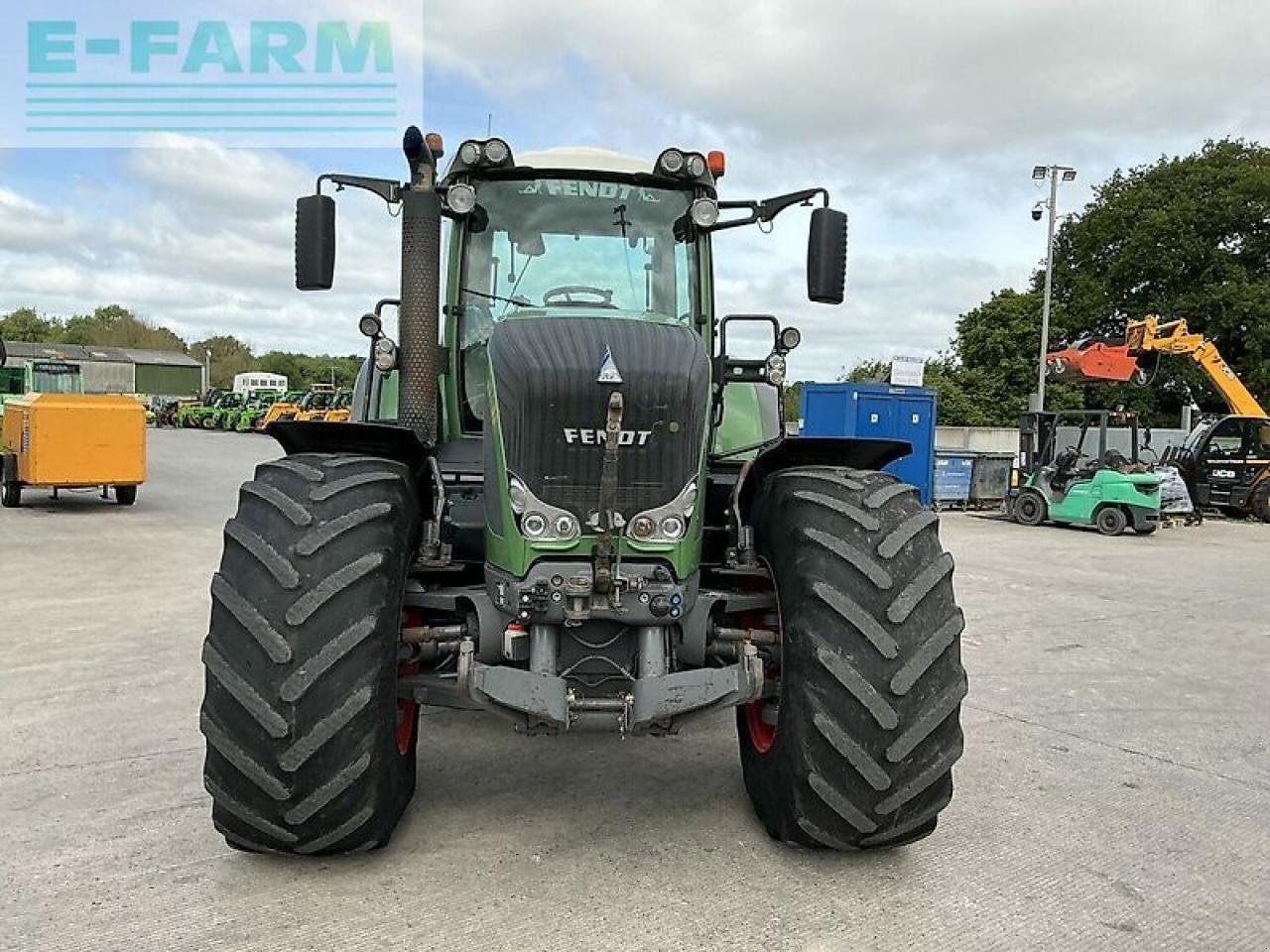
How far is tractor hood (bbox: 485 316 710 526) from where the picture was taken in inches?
128

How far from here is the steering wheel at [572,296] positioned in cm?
436

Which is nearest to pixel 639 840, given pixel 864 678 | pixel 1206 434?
pixel 864 678

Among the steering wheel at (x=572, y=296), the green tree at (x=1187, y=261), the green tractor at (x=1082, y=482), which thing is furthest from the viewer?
the green tree at (x=1187, y=261)

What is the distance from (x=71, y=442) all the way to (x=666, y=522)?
13.2 meters

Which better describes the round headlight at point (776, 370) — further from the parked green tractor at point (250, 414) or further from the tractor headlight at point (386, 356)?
the parked green tractor at point (250, 414)

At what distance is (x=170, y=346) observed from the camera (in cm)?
8481

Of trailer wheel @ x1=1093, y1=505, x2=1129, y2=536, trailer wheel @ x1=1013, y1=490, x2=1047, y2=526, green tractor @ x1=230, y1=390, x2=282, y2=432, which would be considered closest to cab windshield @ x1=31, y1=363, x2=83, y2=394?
trailer wheel @ x1=1013, y1=490, x2=1047, y2=526

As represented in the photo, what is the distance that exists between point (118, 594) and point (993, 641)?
22.6 feet

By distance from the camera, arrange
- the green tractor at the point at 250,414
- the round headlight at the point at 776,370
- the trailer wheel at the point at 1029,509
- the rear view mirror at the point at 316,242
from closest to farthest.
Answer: the rear view mirror at the point at 316,242 → the round headlight at the point at 776,370 → the trailer wheel at the point at 1029,509 → the green tractor at the point at 250,414

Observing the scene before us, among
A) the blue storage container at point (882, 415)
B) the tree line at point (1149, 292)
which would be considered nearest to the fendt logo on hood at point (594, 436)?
the blue storage container at point (882, 415)

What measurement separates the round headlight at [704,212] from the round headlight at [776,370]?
792mm

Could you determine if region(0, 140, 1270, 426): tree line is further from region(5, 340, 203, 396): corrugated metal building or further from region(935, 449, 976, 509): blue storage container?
region(5, 340, 203, 396): corrugated metal building

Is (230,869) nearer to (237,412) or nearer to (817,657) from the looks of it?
(817,657)

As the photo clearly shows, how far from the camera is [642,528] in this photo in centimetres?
336
